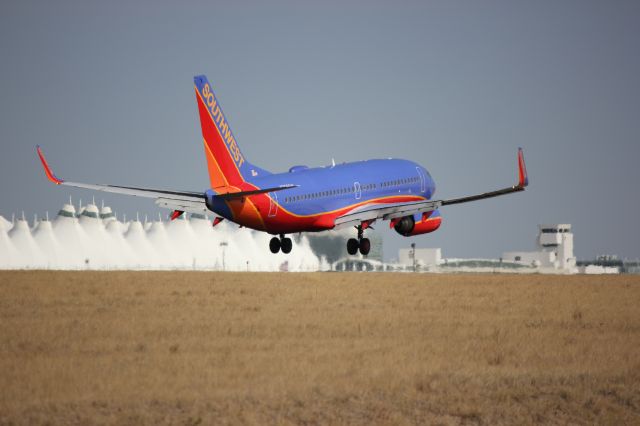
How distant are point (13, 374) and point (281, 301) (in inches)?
908

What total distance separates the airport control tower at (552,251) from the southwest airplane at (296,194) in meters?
120

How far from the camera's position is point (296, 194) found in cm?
5669

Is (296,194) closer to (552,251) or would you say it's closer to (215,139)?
(215,139)

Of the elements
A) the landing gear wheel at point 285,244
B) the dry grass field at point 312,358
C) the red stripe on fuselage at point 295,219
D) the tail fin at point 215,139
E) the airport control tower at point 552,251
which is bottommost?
the dry grass field at point 312,358

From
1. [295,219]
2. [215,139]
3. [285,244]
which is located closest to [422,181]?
[285,244]

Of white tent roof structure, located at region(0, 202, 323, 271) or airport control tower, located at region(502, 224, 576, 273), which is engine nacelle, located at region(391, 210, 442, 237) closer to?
white tent roof structure, located at region(0, 202, 323, 271)

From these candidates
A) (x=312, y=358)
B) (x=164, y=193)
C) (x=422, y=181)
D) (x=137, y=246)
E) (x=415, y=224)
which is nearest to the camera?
(x=312, y=358)

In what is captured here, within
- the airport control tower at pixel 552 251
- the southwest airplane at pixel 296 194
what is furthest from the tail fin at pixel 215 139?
the airport control tower at pixel 552 251

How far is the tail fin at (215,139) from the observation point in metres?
53.1

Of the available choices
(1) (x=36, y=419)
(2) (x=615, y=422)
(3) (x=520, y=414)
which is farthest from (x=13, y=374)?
(2) (x=615, y=422)

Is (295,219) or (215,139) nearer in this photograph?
(215,139)

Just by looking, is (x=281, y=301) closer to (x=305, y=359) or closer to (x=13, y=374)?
(x=305, y=359)

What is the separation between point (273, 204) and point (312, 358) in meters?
25.2

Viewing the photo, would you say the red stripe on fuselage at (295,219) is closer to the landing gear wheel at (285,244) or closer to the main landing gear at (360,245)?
the landing gear wheel at (285,244)
